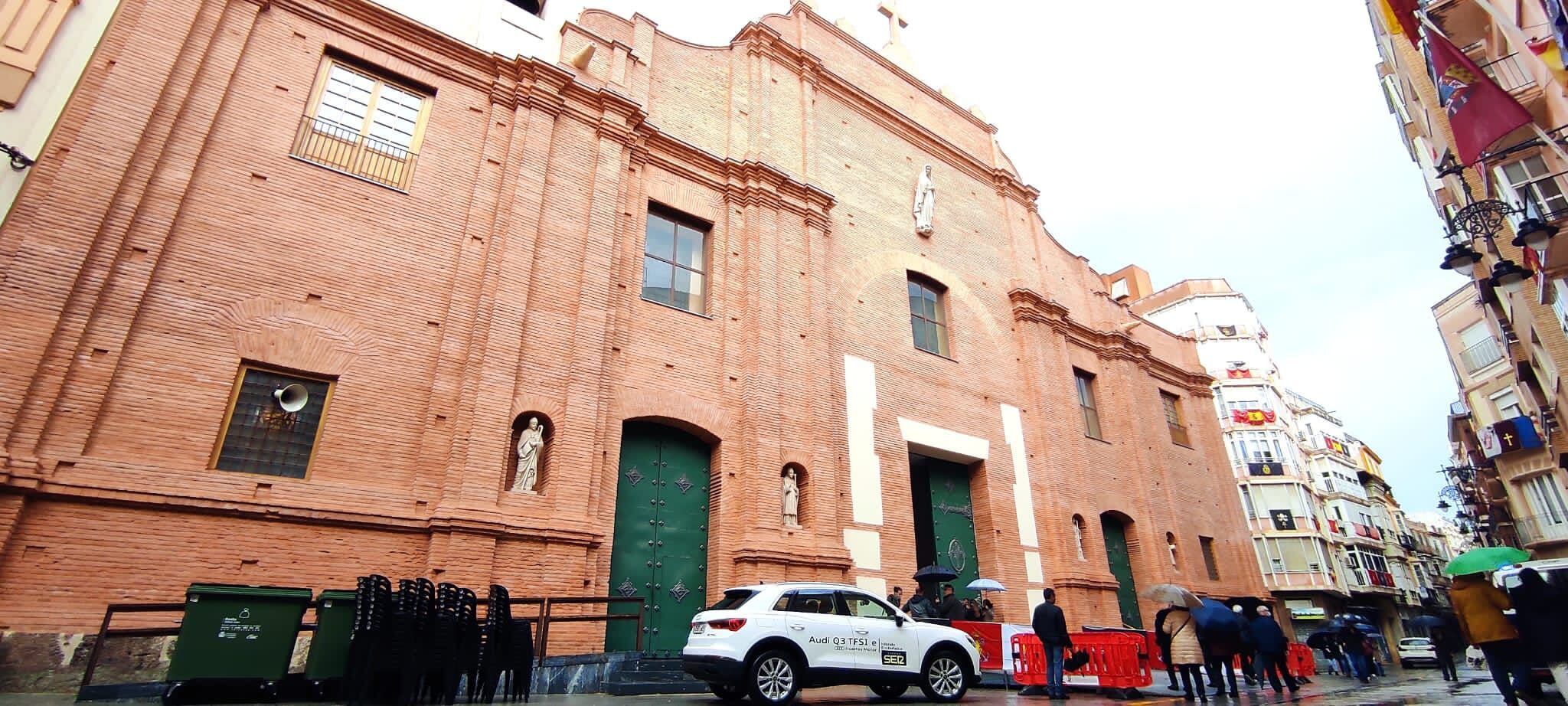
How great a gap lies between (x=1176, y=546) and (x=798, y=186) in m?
14.3

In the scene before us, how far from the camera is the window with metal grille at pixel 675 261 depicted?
13.3 m

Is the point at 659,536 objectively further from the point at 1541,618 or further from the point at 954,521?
the point at 1541,618

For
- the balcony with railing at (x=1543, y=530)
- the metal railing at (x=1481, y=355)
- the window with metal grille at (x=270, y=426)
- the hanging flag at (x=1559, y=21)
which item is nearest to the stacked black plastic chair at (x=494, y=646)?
the window with metal grille at (x=270, y=426)

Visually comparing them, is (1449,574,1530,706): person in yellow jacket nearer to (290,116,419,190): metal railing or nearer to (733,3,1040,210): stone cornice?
(290,116,419,190): metal railing

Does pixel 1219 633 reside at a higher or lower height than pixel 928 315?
lower

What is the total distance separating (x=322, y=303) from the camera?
969cm

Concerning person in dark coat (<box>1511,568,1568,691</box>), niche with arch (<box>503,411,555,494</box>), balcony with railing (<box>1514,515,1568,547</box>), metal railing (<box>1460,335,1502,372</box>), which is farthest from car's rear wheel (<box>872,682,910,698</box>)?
metal railing (<box>1460,335,1502,372</box>)

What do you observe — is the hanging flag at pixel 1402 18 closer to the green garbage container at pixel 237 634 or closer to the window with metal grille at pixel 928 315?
the window with metal grille at pixel 928 315

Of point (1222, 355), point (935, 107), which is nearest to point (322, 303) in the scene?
point (935, 107)

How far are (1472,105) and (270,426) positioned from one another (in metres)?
17.4

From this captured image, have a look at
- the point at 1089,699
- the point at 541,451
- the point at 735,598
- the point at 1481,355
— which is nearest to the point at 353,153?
the point at 541,451

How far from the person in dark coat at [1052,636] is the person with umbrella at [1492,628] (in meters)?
3.80

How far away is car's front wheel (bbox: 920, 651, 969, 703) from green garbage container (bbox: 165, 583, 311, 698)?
655 centimetres

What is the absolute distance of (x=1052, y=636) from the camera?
9406 millimetres
